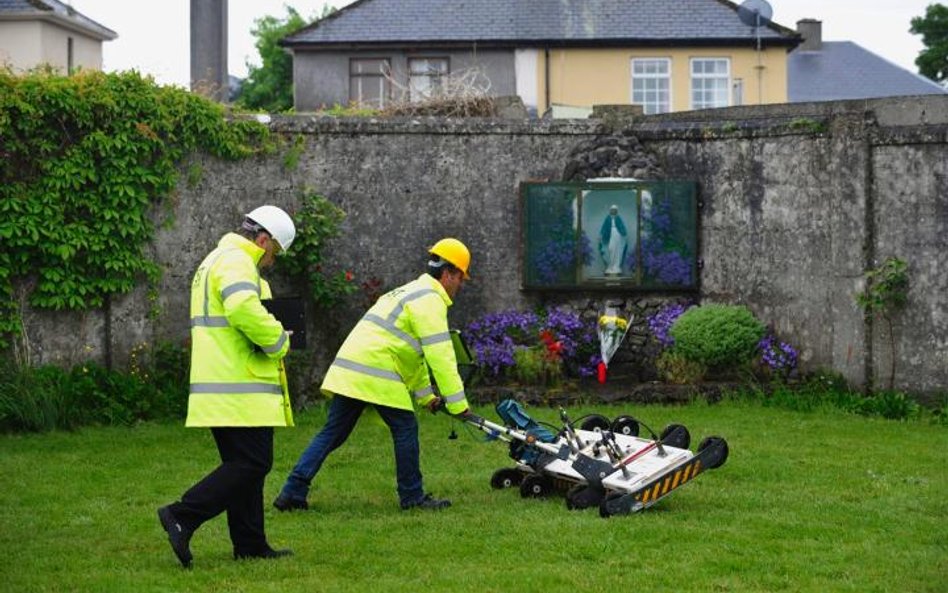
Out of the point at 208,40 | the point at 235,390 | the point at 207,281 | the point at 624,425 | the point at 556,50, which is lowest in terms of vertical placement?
the point at 624,425

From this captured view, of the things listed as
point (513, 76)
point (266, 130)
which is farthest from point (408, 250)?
point (513, 76)

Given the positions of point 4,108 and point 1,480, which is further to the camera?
point 4,108

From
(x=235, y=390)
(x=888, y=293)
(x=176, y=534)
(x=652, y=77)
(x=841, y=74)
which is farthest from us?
(x=841, y=74)

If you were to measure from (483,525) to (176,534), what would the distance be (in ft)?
7.06

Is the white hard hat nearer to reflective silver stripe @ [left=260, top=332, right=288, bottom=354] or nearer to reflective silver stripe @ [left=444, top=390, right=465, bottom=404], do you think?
reflective silver stripe @ [left=260, top=332, right=288, bottom=354]

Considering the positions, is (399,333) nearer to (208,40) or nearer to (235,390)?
(235,390)

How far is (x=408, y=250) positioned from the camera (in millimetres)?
16938

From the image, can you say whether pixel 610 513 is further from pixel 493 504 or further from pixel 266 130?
pixel 266 130

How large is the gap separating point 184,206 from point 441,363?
6.32 metres

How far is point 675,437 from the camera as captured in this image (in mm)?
11625

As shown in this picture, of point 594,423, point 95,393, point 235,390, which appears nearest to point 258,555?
point 235,390

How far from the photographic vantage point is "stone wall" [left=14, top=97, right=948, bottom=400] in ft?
51.5

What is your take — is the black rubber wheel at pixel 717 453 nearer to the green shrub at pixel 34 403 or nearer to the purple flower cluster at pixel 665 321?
the purple flower cluster at pixel 665 321

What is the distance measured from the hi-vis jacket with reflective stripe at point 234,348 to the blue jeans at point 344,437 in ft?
5.31
